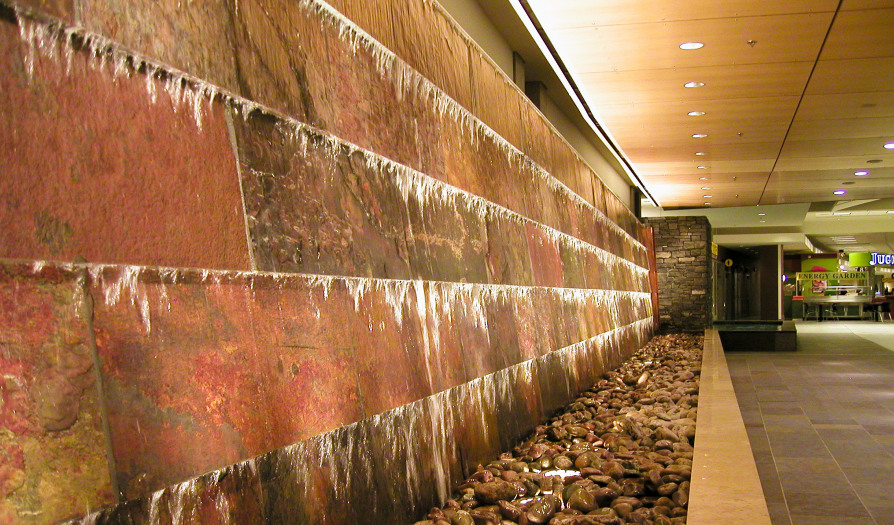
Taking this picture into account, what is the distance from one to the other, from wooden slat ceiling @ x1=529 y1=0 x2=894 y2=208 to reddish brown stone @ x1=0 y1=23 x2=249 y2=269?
3764mm

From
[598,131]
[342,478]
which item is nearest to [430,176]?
[342,478]

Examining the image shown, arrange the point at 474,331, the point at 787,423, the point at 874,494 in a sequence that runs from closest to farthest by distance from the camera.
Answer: the point at 474,331 < the point at 874,494 < the point at 787,423

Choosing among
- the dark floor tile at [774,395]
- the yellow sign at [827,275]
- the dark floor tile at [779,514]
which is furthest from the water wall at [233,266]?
the yellow sign at [827,275]

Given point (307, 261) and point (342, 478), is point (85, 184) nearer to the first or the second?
point (307, 261)

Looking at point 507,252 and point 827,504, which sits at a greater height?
point 507,252

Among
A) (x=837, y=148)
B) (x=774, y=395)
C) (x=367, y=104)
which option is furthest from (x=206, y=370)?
(x=837, y=148)

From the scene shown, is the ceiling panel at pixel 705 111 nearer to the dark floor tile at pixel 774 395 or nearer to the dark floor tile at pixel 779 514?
the dark floor tile at pixel 774 395

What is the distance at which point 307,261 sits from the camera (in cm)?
205

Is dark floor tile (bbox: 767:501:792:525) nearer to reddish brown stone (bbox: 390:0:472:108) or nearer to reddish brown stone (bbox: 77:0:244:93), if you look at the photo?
reddish brown stone (bbox: 390:0:472:108)

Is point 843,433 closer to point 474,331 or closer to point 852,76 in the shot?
point 852,76

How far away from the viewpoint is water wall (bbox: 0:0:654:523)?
1260 mm

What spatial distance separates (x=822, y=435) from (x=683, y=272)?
12423 millimetres

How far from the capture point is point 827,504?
3908 mm

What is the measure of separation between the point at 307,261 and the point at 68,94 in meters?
0.82
